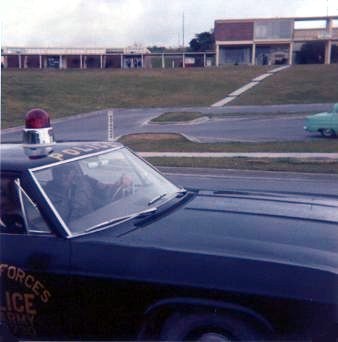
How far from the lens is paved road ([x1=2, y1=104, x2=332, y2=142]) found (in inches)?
871

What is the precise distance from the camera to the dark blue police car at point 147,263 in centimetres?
282

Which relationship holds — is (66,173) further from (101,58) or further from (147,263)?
(101,58)

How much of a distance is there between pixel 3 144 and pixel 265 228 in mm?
2051

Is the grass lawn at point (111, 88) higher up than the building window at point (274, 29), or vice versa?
the building window at point (274, 29)

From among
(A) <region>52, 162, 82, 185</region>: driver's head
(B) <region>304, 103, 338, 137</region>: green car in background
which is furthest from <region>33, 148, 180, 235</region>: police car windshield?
(B) <region>304, 103, 338, 137</region>: green car in background

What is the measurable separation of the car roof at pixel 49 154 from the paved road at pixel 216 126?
16.6m

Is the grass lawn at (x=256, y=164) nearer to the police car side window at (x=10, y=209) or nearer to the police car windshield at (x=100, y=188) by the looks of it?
the police car windshield at (x=100, y=188)

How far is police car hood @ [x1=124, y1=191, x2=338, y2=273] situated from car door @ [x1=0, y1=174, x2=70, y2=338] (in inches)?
16.3

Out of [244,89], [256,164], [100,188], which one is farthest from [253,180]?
[244,89]

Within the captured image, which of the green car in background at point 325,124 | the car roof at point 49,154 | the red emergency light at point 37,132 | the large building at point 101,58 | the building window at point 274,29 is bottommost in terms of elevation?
the green car in background at point 325,124

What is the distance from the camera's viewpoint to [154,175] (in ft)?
14.6

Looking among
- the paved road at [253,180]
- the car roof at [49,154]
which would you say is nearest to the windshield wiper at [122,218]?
the car roof at [49,154]

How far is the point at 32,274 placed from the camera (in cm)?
318

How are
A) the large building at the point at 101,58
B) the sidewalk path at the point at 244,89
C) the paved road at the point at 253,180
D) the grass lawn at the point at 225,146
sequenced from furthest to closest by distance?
the large building at the point at 101,58 < the sidewalk path at the point at 244,89 < the grass lawn at the point at 225,146 < the paved road at the point at 253,180
